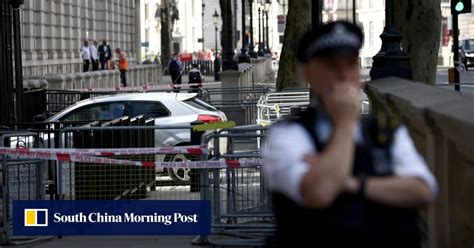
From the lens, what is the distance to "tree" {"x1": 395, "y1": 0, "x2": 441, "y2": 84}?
2039 centimetres

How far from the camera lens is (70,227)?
12.1m

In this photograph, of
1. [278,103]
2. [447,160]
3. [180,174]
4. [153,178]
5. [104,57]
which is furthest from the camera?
[104,57]

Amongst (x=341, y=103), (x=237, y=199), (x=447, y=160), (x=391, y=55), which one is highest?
(x=391, y=55)

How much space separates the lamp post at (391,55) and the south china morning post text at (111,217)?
13.1ft

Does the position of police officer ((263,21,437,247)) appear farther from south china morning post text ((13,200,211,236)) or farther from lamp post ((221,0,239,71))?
lamp post ((221,0,239,71))

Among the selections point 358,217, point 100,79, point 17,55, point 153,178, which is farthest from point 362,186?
point 100,79

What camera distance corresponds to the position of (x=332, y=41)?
11.7 ft

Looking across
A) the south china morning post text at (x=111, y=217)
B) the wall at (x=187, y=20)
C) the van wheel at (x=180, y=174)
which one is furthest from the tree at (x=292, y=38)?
the wall at (x=187, y=20)

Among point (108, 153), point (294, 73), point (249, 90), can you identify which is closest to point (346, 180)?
point (108, 153)

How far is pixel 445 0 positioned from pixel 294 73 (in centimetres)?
6835

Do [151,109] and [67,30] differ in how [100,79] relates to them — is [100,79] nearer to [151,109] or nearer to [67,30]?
[67,30]

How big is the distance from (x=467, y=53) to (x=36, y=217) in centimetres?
6290

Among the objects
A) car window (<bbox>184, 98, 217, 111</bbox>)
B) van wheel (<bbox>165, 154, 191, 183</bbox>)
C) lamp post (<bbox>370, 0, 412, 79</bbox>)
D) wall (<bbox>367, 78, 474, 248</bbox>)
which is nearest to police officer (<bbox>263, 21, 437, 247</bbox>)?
wall (<bbox>367, 78, 474, 248</bbox>)

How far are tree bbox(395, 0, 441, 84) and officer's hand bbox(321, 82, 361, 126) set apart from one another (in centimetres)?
1691
